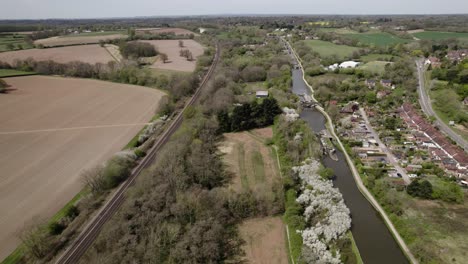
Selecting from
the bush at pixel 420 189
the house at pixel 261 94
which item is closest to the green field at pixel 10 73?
the house at pixel 261 94

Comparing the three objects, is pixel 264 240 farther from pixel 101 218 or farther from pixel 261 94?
pixel 261 94

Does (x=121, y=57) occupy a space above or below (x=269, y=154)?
above

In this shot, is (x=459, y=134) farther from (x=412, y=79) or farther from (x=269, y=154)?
(x=269, y=154)

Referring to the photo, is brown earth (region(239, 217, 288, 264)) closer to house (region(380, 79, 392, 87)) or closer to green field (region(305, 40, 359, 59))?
house (region(380, 79, 392, 87))

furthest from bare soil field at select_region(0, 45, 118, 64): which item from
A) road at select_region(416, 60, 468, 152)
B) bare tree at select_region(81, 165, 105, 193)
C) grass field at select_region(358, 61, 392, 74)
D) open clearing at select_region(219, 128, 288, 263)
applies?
road at select_region(416, 60, 468, 152)

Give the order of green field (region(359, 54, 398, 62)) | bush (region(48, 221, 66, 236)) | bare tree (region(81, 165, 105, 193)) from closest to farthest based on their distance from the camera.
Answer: bush (region(48, 221, 66, 236)) < bare tree (region(81, 165, 105, 193)) < green field (region(359, 54, 398, 62))

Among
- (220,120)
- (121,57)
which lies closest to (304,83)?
(220,120)

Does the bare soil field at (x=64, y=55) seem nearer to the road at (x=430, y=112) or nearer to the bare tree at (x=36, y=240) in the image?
the bare tree at (x=36, y=240)

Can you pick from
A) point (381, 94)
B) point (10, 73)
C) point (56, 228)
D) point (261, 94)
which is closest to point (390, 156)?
point (381, 94)
